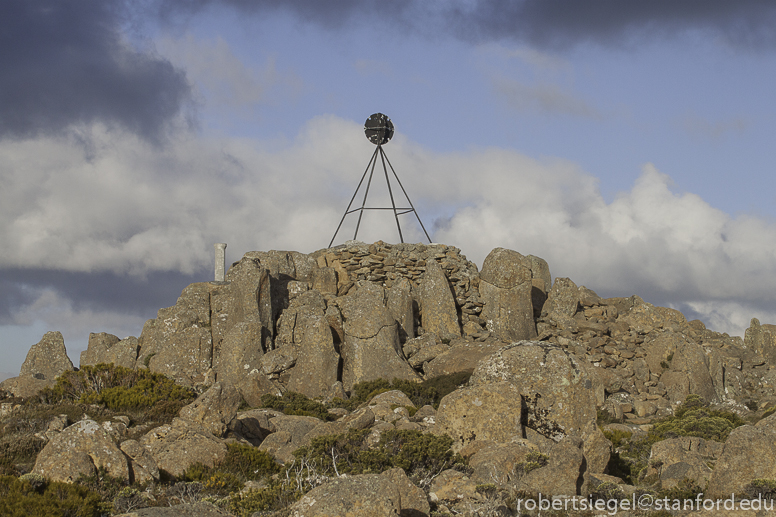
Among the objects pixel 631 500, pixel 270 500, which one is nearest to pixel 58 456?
pixel 270 500

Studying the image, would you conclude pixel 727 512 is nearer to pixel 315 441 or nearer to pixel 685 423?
pixel 315 441

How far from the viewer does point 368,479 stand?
20.6 ft

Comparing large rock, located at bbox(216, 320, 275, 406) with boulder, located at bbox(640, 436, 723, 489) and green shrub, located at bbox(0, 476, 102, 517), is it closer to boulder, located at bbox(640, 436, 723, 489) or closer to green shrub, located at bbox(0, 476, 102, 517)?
green shrub, located at bbox(0, 476, 102, 517)

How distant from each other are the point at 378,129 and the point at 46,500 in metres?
24.3

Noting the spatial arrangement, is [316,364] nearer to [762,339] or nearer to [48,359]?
[48,359]

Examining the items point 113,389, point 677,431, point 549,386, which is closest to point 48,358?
point 113,389

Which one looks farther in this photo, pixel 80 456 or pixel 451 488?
pixel 80 456

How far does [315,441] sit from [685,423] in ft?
29.3

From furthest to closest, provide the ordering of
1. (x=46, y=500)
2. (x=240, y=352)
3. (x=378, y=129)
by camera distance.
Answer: (x=378, y=129), (x=240, y=352), (x=46, y=500)

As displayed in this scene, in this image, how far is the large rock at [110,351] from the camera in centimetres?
2395

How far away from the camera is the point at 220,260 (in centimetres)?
2762

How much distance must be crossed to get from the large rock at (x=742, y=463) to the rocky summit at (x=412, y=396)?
2 centimetres

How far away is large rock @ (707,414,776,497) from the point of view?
8.74m

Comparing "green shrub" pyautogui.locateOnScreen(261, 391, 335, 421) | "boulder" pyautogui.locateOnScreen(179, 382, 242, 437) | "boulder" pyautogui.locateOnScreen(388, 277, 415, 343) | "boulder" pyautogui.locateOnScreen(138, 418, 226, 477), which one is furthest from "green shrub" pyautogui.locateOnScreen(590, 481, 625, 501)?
"boulder" pyautogui.locateOnScreen(388, 277, 415, 343)
